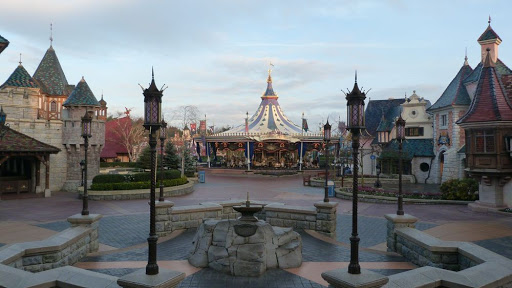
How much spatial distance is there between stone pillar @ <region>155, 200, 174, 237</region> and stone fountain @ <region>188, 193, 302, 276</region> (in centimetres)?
309

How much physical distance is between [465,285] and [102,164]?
42.3 m

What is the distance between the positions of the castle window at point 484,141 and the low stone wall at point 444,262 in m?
10.0

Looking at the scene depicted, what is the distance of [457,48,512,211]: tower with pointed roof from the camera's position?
16.5m

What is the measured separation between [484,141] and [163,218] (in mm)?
15204

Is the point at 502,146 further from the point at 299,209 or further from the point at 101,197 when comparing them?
the point at 101,197

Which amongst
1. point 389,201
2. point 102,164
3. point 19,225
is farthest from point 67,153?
point 389,201

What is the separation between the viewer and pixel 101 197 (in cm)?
2108

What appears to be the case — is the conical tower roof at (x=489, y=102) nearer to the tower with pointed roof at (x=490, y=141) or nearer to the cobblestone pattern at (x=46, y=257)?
the tower with pointed roof at (x=490, y=141)

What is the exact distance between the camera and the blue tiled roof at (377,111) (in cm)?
4041

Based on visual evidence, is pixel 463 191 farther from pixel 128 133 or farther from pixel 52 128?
pixel 128 133

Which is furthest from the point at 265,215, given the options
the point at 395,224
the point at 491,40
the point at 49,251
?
the point at 491,40

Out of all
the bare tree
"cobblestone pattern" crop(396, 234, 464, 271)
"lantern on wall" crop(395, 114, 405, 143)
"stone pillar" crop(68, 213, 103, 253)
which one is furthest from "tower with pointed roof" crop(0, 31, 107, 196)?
"cobblestone pattern" crop(396, 234, 464, 271)

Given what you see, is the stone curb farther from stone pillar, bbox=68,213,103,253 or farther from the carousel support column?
the carousel support column

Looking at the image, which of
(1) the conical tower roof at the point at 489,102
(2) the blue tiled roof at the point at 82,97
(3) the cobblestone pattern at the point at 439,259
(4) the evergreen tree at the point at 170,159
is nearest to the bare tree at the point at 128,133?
(4) the evergreen tree at the point at 170,159
